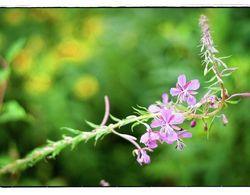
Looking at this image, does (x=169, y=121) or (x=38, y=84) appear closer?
(x=169, y=121)

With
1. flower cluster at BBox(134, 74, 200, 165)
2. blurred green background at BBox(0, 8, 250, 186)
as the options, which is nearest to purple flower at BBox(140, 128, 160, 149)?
flower cluster at BBox(134, 74, 200, 165)

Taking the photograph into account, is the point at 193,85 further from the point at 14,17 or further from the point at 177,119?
the point at 14,17

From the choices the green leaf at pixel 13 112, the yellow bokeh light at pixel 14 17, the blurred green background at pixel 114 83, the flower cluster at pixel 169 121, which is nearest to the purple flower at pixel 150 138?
the flower cluster at pixel 169 121

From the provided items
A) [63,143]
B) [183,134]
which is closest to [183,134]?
[183,134]

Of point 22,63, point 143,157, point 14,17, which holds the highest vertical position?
point 14,17

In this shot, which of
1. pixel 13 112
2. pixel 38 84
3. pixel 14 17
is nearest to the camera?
pixel 13 112

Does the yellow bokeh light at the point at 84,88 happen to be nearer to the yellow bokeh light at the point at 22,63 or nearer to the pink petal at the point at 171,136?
the yellow bokeh light at the point at 22,63
